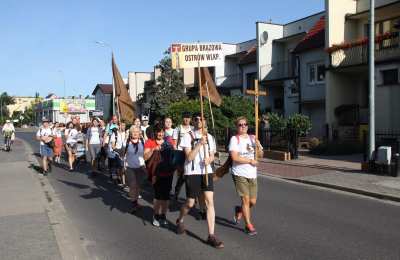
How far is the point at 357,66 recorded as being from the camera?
21.2 m

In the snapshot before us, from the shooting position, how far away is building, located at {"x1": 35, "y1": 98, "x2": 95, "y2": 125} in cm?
6519

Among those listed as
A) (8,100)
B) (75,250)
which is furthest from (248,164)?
(8,100)

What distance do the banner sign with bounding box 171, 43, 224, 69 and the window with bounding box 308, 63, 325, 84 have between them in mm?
19002

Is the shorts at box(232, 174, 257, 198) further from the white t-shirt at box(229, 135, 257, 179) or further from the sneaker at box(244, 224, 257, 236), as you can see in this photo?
the sneaker at box(244, 224, 257, 236)

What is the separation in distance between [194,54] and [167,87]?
32970 millimetres

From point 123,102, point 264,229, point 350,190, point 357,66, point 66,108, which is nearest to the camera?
point 264,229

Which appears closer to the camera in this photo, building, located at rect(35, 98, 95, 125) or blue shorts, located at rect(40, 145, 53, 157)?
blue shorts, located at rect(40, 145, 53, 157)

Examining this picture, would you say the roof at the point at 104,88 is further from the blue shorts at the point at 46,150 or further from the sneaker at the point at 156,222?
the sneaker at the point at 156,222

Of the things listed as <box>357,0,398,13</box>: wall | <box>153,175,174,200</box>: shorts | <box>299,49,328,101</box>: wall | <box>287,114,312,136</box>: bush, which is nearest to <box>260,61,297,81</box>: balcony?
<box>299,49,328,101</box>: wall

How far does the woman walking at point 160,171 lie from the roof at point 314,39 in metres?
19.4

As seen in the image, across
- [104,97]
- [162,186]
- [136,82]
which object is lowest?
[162,186]

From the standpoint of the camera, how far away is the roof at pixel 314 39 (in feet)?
81.9

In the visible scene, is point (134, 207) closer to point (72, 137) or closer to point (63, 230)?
point (63, 230)

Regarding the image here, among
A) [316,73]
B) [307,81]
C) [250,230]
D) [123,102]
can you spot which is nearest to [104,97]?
[307,81]
